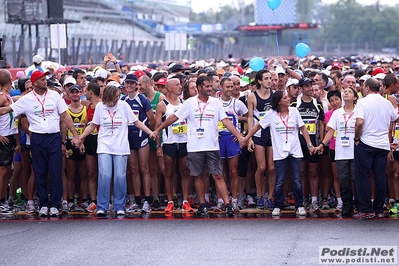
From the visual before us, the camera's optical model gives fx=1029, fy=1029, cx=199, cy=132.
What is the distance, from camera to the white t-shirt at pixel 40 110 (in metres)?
14.4

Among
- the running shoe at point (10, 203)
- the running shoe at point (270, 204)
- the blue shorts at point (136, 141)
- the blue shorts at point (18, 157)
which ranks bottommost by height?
the running shoe at point (10, 203)

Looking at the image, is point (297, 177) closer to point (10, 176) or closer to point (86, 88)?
point (86, 88)

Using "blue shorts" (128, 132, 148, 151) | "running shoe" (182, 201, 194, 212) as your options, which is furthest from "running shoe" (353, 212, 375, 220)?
"blue shorts" (128, 132, 148, 151)

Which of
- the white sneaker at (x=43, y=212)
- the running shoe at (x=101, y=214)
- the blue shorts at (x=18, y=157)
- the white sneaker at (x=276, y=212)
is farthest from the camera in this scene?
the blue shorts at (x=18, y=157)

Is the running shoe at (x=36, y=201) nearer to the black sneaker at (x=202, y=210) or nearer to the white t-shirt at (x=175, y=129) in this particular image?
the white t-shirt at (x=175, y=129)

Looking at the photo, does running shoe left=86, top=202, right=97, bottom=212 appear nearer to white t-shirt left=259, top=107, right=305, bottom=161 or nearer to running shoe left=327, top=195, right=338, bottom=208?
white t-shirt left=259, top=107, right=305, bottom=161

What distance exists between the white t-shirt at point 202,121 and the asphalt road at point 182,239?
3.65 ft

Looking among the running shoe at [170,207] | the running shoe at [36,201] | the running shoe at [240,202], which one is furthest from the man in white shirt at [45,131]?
the running shoe at [240,202]

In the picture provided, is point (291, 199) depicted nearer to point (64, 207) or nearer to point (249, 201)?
point (249, 201)

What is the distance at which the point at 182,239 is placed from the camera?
485 inches

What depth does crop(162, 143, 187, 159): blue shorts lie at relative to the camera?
15.1m

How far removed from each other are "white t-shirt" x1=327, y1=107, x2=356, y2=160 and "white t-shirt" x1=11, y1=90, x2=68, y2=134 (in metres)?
3.81

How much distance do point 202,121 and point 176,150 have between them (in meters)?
0.94

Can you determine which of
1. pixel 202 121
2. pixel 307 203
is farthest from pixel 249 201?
pixel 202 121
